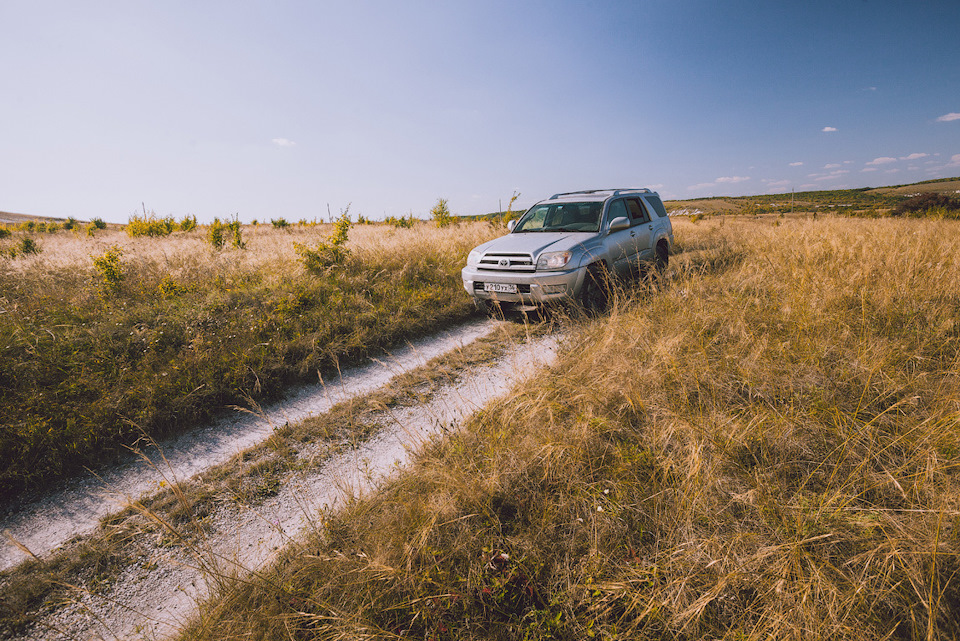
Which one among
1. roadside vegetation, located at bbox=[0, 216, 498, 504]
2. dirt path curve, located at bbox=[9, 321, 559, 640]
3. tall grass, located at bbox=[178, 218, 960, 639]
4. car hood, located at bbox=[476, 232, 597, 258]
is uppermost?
car hood, located at bbox=[476, 232, 597, 258]

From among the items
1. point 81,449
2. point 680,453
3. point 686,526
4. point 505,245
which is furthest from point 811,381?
point 81,449

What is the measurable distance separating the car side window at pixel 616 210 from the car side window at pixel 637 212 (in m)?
0.26

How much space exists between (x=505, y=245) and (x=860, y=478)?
5.11 m

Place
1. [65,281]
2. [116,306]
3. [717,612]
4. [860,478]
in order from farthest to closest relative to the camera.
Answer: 1. [65,281]
2. [116,306]
3. [860,478]
4. [717,612]

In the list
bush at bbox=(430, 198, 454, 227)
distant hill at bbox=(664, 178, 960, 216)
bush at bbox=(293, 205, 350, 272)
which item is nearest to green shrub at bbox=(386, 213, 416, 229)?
bush at bbox=(430, 198, 454, 227)

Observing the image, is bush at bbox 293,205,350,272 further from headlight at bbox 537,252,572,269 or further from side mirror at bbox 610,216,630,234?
side mirror at bbox 610,216,630,234

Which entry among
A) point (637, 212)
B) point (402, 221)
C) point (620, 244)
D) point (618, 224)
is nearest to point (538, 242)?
point (618, 224)

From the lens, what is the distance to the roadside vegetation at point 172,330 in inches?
141

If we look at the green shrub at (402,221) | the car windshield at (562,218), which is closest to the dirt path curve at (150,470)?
the car windshield at (562,218)

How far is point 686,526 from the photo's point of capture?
1.99m

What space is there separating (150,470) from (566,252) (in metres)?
5.48

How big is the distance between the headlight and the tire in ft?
1.52

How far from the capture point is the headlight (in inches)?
224

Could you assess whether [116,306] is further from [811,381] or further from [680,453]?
[811,381]
